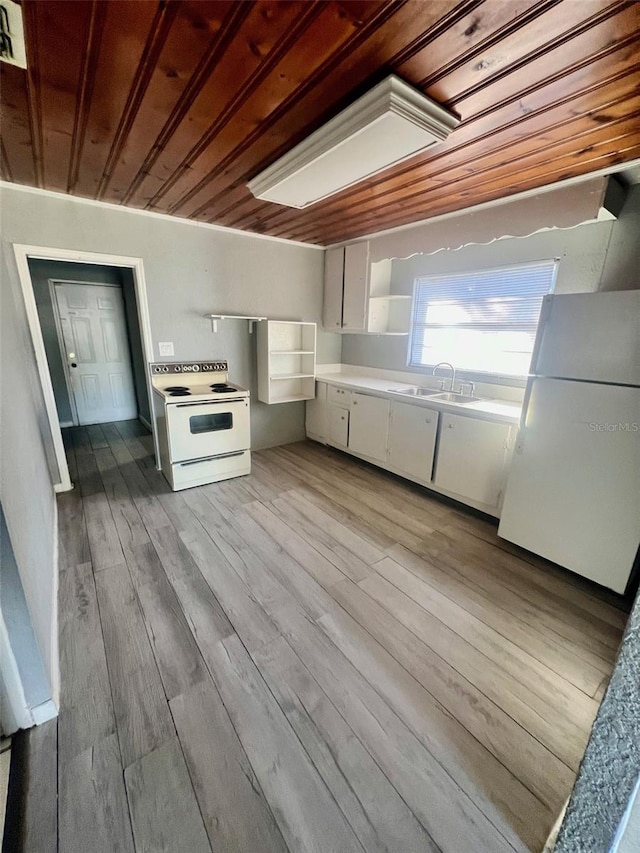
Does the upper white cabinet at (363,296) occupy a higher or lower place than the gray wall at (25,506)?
higher

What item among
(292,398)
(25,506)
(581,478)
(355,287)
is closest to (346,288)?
(355,287)

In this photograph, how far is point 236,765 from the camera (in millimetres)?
1167

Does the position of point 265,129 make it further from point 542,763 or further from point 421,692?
point 542,763

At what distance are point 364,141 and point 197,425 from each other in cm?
258

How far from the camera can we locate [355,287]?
3.77 metres

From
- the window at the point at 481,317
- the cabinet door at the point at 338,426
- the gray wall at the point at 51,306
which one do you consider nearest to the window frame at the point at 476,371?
the window at the point at 481,317

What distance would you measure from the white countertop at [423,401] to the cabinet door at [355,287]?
62cm

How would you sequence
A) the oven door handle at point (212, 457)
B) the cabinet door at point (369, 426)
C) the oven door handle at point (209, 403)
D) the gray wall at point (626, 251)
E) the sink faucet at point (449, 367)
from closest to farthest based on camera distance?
the gray wall at point (626, 251) → the oven door handle at point (209, 403) → the oven door handle at point (212, 457) → the sink faucet at point (449, 367) → the cabinet door at point (369, 426)

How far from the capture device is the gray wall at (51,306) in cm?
442

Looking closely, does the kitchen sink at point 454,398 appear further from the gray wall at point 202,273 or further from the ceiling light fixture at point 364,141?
the ceiling light fixture at point 364,141

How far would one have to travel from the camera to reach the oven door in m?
2.96

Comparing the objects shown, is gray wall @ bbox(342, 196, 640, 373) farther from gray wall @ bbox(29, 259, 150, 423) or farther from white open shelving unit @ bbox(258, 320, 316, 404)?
gray wall @ bbox(29, 259, 150, 423)

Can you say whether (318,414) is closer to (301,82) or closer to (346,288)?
(346,288)

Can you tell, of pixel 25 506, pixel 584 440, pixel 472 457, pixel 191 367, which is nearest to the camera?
pixel 25 506
